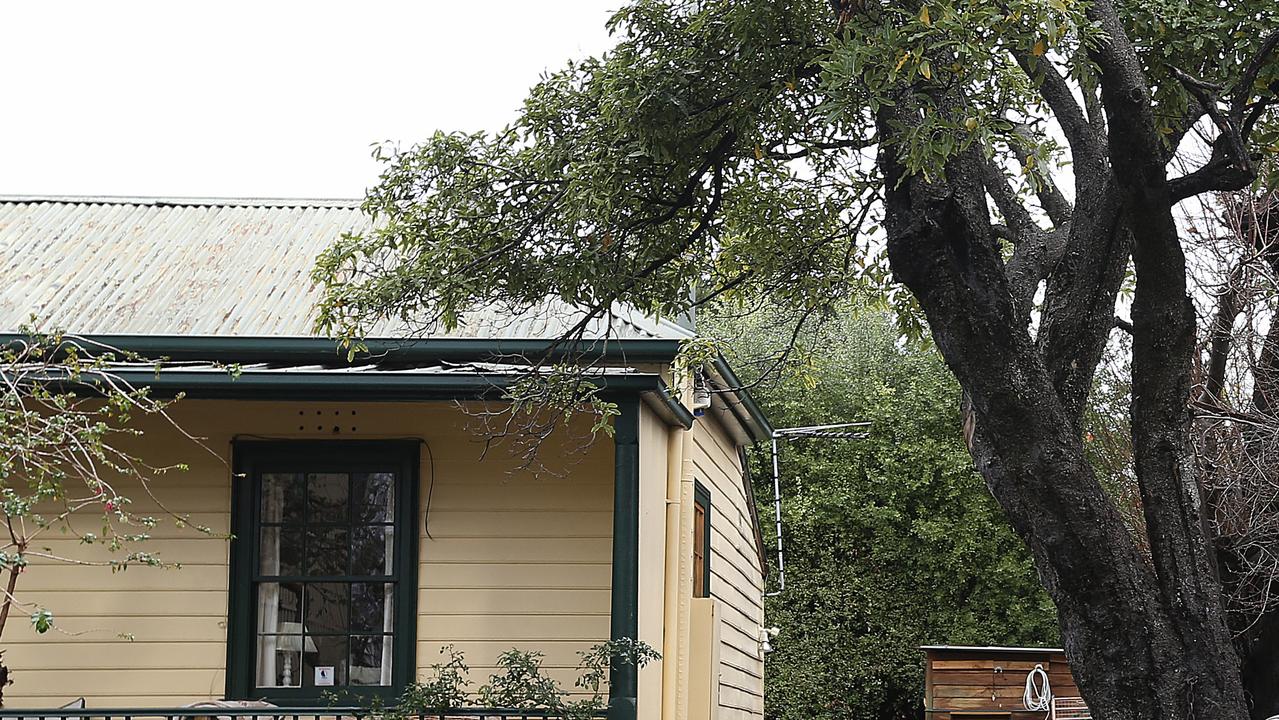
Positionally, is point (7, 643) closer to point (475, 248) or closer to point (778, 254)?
point (475, 248)

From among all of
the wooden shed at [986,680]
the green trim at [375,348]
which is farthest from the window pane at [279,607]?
the wooden shed at [986,680]

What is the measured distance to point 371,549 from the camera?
27.9ft

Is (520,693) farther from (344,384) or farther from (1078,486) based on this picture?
(1078,486)

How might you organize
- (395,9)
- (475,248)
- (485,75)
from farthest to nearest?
(485,75) < (395,9) < (475,248)

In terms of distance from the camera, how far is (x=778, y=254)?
8117mm

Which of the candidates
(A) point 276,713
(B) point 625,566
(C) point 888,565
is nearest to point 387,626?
(A) point 276,713

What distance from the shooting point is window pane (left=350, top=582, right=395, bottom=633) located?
27.5 ft

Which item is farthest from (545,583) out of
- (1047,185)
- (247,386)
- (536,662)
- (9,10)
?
(9,10)

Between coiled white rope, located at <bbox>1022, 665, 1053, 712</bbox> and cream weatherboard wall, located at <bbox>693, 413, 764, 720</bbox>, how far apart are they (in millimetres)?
2682

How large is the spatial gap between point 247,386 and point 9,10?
75.5ft

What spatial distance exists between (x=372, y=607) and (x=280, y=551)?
69cm

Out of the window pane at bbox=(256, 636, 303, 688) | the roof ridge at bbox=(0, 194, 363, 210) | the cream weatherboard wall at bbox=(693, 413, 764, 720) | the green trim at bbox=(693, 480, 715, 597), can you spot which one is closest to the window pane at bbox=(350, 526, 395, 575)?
the window pane at bbox=(256, 636, 303, 688)

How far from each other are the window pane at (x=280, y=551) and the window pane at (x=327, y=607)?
6.8 inches

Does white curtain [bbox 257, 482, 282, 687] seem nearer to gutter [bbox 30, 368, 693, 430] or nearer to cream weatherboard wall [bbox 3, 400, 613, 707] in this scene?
cream weatherboard wall [bbox 3, 400, 613, 707]
